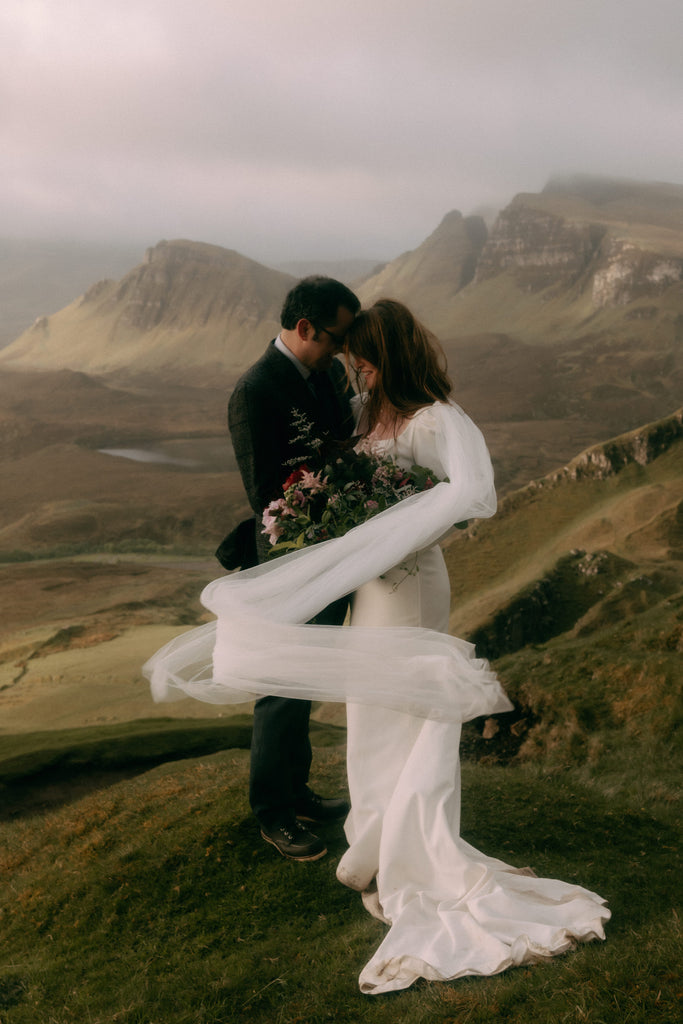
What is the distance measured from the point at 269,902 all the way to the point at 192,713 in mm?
10943

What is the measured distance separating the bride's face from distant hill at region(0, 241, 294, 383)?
129ft

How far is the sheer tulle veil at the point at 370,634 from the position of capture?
3.30 metres

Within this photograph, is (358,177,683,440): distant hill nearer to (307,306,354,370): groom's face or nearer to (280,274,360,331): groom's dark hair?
(307,306,354,370): groom's face

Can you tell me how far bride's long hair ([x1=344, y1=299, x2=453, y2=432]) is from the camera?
11.1 ft

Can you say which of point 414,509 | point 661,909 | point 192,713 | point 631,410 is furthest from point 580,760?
point 631,410

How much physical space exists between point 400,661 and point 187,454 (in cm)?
2978

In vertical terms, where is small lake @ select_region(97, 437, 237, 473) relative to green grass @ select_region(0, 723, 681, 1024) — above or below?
below

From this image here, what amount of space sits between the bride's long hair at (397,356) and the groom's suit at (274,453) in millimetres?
438

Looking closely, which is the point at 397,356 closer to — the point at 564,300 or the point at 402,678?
the point at 402,678

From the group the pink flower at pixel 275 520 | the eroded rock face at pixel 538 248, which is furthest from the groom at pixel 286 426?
the eroded rock face at pixel 538 248

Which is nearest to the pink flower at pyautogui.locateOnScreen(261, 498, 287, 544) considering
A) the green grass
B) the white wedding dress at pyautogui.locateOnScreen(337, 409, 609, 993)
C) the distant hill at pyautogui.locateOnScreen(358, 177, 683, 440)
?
the white wedding dress at pyautogui.locateOnScreen(337, 409, 609, 993)

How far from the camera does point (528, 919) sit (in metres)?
3.02

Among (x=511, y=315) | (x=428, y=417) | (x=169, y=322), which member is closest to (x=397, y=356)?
(x=428, y=417)

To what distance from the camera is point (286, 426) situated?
12.6ft
